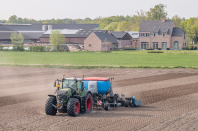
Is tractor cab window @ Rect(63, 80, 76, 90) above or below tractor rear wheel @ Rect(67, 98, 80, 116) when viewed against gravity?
above

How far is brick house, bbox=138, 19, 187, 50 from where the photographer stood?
459 ft

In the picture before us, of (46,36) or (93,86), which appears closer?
(93,86)

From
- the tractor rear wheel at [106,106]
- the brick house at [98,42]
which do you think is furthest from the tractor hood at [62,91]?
the brick house at [98,42]

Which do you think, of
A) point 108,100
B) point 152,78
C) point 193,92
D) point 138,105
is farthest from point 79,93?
point 152,78

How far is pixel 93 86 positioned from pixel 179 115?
7267 mm

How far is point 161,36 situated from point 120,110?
119 metres

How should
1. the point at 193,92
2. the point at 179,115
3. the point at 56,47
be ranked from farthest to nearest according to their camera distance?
the point at 56,47, the point at 193,92, the point at 179,115

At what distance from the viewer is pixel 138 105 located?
2770cm

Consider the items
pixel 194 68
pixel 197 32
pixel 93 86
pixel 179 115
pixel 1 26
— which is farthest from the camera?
pixel 1 26

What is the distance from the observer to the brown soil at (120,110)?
68.9 ft

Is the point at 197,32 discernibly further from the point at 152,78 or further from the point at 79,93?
the point at 79,93

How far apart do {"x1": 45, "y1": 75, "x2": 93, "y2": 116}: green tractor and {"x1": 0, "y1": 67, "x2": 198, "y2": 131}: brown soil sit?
1.72 ft

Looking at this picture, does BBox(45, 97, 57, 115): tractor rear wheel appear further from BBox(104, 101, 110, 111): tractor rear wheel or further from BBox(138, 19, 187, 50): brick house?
BBox(138, 19, 187, 50): brick house

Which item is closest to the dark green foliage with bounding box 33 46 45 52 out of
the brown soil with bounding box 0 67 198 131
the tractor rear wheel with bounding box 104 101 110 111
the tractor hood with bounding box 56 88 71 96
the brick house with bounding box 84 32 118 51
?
the brick house with bounding box 84 32 118 51
